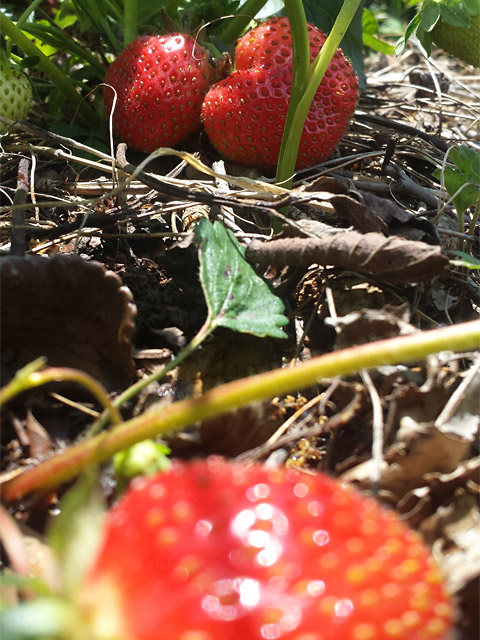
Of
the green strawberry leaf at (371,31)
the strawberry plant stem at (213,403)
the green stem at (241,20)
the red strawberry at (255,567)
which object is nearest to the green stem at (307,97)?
the green stem at (241,20)

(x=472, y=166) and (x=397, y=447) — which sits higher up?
(x=472, y=166)

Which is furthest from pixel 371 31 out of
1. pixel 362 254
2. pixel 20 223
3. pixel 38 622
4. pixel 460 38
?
pixel 38 622

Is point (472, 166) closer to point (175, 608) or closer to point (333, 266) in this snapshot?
point (333, 266)

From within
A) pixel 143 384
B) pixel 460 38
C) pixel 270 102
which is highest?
pixel 460 38

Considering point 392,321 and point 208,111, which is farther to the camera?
point 208,111

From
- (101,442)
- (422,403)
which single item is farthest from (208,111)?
(101,442)

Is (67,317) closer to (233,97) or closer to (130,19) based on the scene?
(233,97)

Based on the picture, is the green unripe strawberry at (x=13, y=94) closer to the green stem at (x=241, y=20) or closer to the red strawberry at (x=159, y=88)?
the red strawberry at (x=159, y=88)
